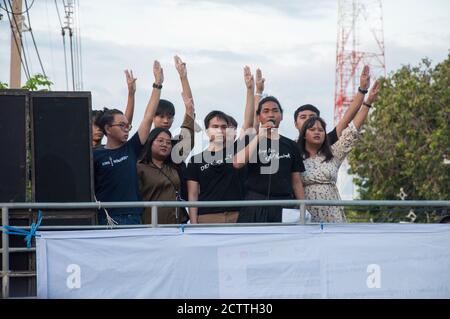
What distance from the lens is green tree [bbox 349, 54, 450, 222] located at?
132 feet

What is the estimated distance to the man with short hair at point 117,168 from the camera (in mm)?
10297

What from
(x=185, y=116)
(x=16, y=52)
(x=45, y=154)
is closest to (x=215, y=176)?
(x=185, y=116)

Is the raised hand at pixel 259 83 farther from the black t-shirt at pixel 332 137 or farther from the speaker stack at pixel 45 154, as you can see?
the speaker stack at pixel 45 154

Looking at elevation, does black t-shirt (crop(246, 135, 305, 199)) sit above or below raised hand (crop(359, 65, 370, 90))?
below

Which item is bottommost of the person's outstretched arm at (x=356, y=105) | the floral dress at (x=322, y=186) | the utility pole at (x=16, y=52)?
the floral dress at (x=322, y=186)

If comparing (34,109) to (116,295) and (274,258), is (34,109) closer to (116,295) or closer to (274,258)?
(116,295)

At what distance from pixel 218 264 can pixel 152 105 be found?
211 cm

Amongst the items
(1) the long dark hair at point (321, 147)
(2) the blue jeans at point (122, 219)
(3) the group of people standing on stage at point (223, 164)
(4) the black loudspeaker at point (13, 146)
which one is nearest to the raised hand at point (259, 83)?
(3) the group of people standing on stage at point (223, 164)

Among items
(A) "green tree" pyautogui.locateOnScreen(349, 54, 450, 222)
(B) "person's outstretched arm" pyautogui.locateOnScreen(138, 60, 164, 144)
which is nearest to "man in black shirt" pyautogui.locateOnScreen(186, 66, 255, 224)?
(B) "person's outstretched arm" pyautogui.locateOnScreen(138, 60, 164, 144)

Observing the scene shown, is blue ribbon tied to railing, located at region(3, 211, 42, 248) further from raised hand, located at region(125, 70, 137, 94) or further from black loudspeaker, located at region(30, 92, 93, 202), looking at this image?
raised hand, located at region(125, 70, 137, 94)

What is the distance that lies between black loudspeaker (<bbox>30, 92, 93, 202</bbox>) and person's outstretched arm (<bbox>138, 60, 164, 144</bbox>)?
1.02 metres

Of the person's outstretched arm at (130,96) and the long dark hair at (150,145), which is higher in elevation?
the person's outstretched arm at (130,96)

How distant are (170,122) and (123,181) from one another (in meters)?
1.29
